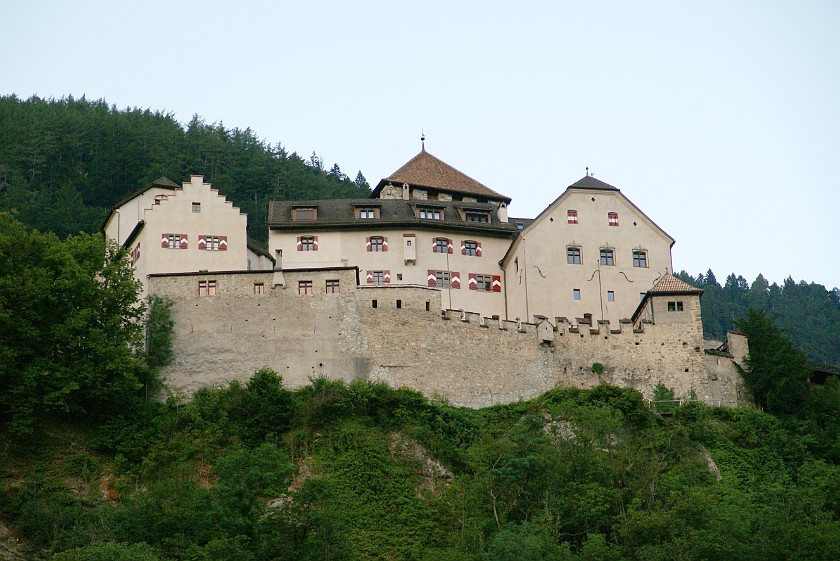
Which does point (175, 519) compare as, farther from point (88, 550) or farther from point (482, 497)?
point (482, 497)

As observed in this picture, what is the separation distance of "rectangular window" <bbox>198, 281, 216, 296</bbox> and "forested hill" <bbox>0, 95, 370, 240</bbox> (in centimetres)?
2540

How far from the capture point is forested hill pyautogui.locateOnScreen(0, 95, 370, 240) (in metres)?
82.1

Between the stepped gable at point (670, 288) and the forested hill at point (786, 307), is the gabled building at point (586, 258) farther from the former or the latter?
the forested hill at point (786, 307)

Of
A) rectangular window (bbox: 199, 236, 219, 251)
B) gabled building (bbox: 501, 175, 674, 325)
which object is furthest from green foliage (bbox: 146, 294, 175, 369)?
gabled building (bbox: 501, 175, 674, 325)

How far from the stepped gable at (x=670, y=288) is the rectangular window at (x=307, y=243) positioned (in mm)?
16243

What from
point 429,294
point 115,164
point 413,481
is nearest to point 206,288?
point 429,294

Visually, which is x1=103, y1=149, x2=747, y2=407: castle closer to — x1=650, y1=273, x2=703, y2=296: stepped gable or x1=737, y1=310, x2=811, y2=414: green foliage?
x1=650, y1=273, x2=703, y2=296: stepped gable

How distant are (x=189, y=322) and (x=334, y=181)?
43.0 meters

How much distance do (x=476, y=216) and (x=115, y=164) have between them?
31.9m

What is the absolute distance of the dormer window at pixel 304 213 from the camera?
6331 cm

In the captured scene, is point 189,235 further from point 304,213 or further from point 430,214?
point 430,214

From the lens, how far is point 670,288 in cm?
5784

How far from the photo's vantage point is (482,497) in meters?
45.3

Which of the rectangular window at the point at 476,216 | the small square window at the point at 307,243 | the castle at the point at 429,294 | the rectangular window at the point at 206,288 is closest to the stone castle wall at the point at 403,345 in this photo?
the castle at the point at 429,294
